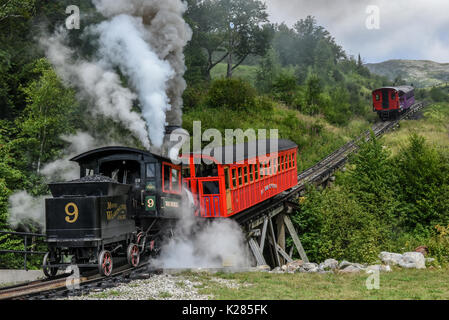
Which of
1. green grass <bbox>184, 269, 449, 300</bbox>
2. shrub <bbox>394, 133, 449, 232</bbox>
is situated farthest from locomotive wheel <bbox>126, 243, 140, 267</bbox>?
shrub <bbox>394, 133, 449, 232</bbox>

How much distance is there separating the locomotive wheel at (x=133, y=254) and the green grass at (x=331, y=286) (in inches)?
73.6

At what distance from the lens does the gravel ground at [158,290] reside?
29.1 ft

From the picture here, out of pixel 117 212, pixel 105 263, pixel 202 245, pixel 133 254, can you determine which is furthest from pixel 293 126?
pixel 105 263

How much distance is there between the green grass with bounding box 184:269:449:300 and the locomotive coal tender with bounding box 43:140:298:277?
2333mm

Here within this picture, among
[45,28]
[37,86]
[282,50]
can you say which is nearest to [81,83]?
[37,86]

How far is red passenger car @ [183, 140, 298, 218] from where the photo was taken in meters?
14.7

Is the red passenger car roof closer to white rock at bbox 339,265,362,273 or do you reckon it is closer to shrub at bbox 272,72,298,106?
white rock at bbox 339,265,362,273

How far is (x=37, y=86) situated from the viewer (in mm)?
20203

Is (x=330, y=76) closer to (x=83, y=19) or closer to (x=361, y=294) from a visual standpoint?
(x=83, y=19)

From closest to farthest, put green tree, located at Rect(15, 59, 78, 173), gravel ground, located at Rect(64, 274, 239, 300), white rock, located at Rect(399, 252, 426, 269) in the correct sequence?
gravel ground, located at Rect(64, 274, 239, 300) → white rock, located at Rect(399, 252, 426, 269) → green tree, located at Rect(15, 59, 78, 173)

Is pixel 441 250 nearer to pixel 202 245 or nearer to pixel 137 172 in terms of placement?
pixel 202 245

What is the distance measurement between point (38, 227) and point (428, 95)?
56.8 meters

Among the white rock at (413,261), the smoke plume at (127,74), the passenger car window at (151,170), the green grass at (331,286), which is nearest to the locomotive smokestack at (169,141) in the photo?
the smoke plume at (127,74)

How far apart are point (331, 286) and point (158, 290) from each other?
3.76m
